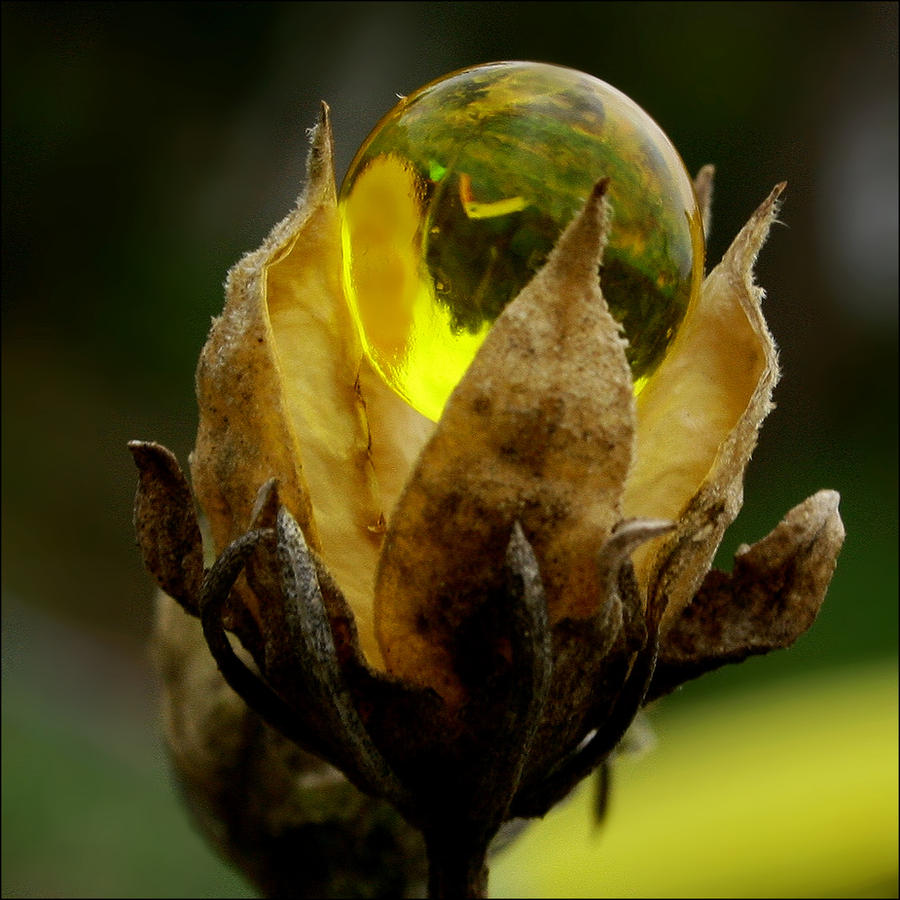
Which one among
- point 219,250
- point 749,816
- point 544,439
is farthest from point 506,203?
point 219,250

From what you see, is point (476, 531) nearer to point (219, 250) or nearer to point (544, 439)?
point (544, 439)

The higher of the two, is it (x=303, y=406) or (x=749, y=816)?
(x=303, y=406)

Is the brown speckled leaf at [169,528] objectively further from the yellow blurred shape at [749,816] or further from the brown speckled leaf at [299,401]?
the yellow blurred shape at [749,816]

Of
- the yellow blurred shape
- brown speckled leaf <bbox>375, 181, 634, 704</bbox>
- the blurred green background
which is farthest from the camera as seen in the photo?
the blurred green background

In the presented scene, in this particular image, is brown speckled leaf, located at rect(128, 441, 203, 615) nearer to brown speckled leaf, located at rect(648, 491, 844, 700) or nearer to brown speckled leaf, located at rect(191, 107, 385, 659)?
brown speckled leaf, located at rect(191, 107, 385, 659)

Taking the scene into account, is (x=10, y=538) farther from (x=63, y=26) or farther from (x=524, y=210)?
(x=524, y=210)

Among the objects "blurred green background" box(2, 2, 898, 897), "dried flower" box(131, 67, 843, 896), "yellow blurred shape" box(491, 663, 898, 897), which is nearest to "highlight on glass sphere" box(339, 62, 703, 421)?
"dried flower" box(131, 67, 843, 896)

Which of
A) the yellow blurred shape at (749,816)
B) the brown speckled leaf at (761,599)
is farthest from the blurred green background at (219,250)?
the brown speckled leaf at (761,599)

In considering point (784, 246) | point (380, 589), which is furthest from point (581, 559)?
point (784, 246)
